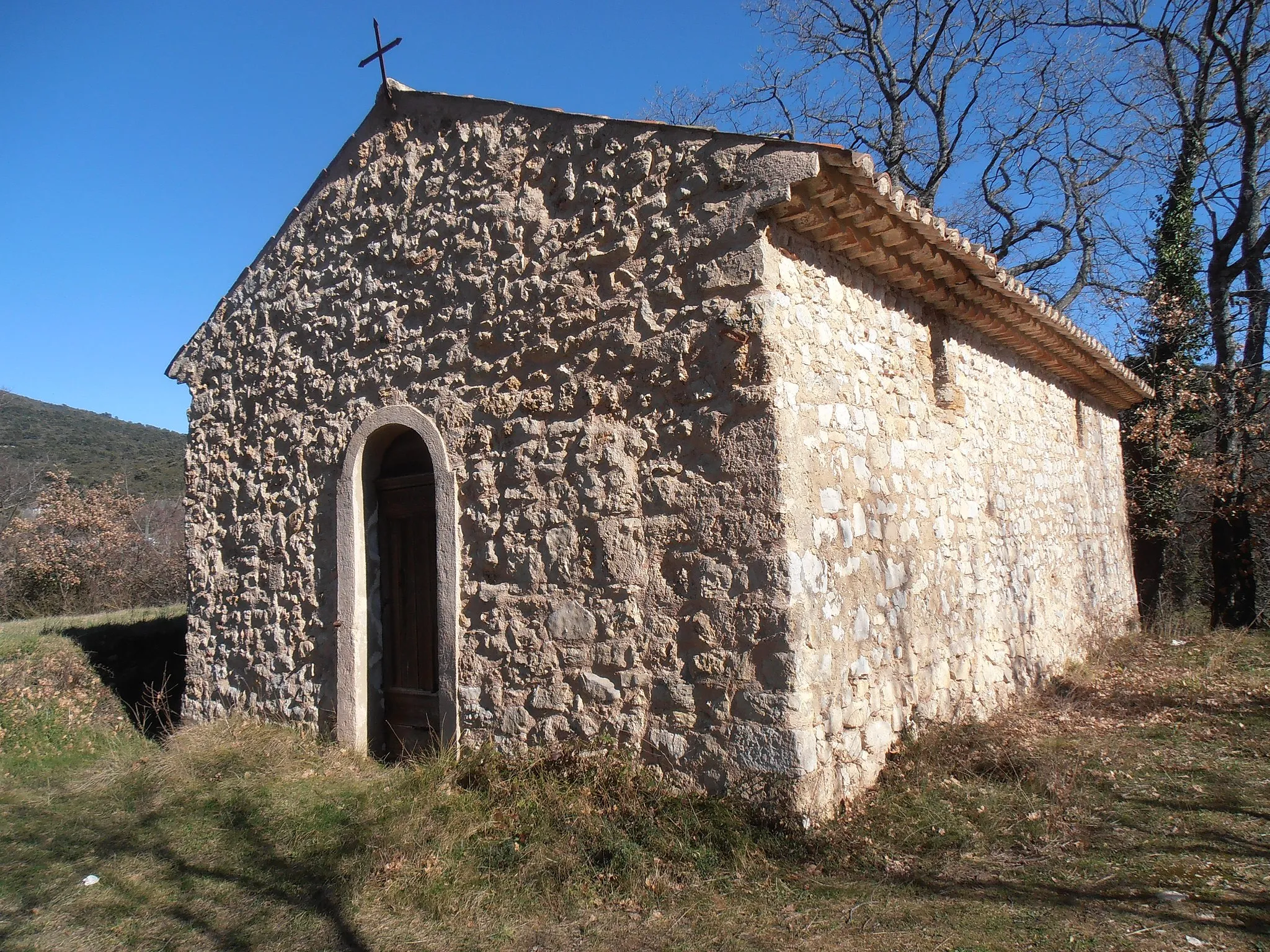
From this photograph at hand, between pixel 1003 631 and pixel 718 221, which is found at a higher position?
pixel 718 221

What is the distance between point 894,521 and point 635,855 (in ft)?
8.19

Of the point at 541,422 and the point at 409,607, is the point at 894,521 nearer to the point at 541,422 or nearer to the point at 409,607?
the point at 541,422

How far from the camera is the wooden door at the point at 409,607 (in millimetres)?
6176

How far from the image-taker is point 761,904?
3.76m

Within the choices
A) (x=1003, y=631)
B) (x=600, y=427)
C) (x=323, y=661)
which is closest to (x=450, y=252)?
(x=600, y=427)

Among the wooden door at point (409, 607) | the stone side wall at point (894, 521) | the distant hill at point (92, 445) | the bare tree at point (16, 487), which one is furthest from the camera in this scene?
the distant hill at point (92, 445)

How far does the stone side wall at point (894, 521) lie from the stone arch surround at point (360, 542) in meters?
2.42

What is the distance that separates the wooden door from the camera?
20.3ft

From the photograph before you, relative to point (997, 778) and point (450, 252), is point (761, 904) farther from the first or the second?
point (450, 252)

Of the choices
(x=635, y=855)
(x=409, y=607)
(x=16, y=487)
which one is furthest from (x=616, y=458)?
(x=16, y=487)

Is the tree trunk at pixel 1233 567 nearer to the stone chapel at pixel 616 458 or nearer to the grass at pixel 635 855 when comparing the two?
the stone chapel at pixel 616 458

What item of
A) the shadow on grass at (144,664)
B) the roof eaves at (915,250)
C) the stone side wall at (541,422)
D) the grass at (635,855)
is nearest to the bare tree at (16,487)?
the shadow on grass at (144,664)

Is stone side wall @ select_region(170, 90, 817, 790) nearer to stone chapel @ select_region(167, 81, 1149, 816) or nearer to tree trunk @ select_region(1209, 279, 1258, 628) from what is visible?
stone chapel @ select_region(167, 81, 1149, 816)

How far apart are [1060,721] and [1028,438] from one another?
8.95 feet
